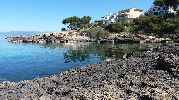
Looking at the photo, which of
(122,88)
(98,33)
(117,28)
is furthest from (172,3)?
(122,88)

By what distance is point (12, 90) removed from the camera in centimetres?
2852

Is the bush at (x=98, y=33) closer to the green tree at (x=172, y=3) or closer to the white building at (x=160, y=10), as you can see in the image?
the green tree at (x=172, y=3)

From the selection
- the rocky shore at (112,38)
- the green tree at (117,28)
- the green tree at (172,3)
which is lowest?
the rocky shore at (112,38)

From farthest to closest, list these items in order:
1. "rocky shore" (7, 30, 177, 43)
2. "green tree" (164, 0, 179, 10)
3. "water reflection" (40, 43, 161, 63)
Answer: "green tree" (164, 0, 179, 10)
"rocky shore" (7, 30, 177, 43)
"water reflection" (40, 43, 161, 63)

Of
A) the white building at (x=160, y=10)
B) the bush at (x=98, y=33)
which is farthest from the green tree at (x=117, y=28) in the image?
the white building at (x=160, y=10)

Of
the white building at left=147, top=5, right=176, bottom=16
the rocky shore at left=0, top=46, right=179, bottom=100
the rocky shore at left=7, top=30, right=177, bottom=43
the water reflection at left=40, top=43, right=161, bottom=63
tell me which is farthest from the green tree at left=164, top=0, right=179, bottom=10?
the rocky shore at left=0, top=46, right=179, bottom=100

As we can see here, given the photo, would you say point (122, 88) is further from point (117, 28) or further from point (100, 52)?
point (117, 28)

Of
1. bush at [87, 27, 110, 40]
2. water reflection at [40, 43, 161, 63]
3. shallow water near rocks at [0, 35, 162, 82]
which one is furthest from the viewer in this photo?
bush at [87, 27, 110, 40]

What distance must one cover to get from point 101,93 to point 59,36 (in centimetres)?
15147

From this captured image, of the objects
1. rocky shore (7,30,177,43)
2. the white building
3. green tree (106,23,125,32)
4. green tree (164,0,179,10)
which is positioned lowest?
rocky shore (7,30,177,43)

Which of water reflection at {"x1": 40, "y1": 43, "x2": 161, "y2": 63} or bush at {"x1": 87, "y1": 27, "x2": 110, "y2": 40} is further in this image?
bush at {"x1": 87, "y1": 27, "x2": 110, "y2": 40}

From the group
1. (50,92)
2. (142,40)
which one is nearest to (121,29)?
(142,40)

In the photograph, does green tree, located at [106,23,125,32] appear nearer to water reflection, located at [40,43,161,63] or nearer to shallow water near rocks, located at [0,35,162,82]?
water reflection, located at [40,43,161,63]

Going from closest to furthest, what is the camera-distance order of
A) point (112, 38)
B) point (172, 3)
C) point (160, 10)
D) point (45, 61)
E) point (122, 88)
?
point (122, 88) < point (45, 61) < point (112, 38) < point (172, 3) < point (160, 10)
